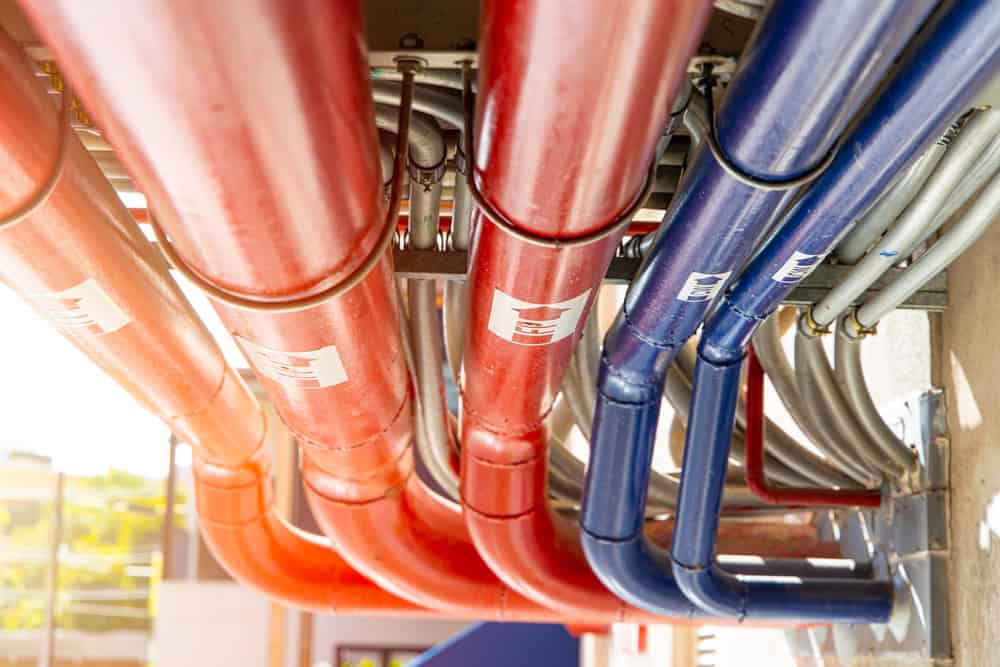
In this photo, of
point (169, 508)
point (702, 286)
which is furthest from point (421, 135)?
point (169, 508)

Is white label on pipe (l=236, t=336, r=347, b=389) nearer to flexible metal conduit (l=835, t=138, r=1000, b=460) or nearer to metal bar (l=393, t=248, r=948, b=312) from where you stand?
metal bar (l=393, t=248, r=948, b=312)

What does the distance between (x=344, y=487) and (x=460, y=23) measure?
1081 millimetres

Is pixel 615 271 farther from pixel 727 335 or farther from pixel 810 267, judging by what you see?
pixel 810 267

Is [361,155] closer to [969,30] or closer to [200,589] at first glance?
[969,30]

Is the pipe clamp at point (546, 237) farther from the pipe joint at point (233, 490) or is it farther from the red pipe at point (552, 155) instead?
the pipe joint at point (233, 490)

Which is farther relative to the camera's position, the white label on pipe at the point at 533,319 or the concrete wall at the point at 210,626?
the concrete wall at the point at 210,626

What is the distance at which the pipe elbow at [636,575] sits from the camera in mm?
2172

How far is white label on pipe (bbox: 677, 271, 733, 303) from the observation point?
1.43 m

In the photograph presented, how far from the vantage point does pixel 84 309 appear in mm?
1342

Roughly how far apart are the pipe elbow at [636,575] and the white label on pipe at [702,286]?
0.79 m

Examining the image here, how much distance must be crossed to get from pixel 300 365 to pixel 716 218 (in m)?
0.55

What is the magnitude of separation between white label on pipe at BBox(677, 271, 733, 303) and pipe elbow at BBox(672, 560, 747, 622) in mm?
788

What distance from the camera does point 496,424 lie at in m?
1.88

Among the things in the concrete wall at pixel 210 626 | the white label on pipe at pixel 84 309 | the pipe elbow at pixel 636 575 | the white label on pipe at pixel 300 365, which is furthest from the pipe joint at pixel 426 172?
the concrete wall at pixel 210 626
